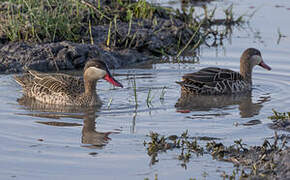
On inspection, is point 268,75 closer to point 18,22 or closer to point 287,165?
point 18,22

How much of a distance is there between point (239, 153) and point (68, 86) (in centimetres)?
429

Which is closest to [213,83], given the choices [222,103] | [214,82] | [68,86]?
[214,82]

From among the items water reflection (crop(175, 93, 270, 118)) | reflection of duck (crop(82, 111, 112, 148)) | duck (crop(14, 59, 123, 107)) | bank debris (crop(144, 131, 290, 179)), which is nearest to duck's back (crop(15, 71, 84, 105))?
duck (crop(14, 59, 123, 107))

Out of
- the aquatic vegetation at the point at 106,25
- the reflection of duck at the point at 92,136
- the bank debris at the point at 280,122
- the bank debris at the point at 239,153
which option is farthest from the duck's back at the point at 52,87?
the bank debris at the point at 280,122

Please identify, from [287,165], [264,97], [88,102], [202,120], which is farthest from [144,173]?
[264,97]

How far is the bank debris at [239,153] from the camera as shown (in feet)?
Result: 22.0

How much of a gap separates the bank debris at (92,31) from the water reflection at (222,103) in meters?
1.88

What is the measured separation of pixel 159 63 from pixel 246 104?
302cm

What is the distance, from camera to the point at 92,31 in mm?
14180

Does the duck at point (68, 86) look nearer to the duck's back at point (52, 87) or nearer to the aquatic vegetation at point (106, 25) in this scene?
the duck's back at point (52, 87)

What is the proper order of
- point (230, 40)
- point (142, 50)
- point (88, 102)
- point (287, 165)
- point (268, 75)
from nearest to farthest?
point (287, 165), point (88, 102), point (268, 75), point (142, 50), point (230, 40)

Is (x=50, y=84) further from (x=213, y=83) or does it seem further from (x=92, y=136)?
(x=213, y=83)

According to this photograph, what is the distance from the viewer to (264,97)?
11.1 metres

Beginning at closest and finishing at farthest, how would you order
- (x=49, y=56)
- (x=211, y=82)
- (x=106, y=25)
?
(x=211, y=82) → (x=49, y=56) → (x=106, y=25)
